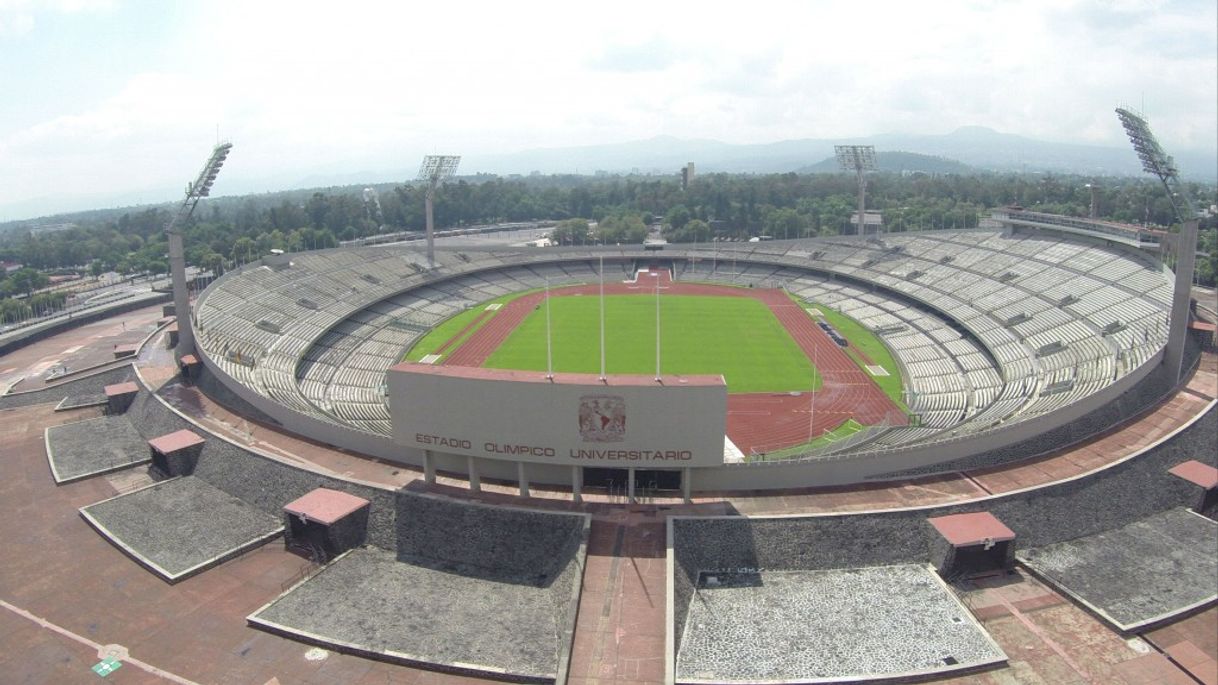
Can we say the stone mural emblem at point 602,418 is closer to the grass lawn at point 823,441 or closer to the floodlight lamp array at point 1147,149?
the grass lawn at point 823,441

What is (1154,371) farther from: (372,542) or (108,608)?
(108,608)

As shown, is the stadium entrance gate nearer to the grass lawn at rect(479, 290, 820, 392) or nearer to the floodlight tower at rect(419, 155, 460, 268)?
the grass lawn at rect(479, 290, 820, 392)

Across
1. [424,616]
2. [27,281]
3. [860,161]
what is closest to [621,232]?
[860,161]

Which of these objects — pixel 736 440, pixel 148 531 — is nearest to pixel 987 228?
pixel 736 440

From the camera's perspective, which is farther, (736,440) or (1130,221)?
(1130,221)

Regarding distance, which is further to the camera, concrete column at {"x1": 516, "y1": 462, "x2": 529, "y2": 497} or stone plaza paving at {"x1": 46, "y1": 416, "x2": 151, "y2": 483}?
→ stone plaza paving at {"x1": 46, "y1": 416, "x2": 151, "y2": 483}

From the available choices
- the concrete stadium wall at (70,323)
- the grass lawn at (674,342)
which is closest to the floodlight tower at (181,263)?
the grass lawn at (674,342)

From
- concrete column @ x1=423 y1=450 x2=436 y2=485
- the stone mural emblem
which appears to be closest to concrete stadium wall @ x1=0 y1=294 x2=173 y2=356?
concrete column @ x1=423 y1=450 x2=436 y2=485
